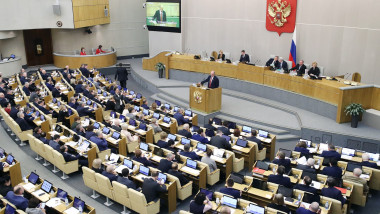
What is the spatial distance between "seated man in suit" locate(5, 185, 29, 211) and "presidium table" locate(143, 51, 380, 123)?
8.56m

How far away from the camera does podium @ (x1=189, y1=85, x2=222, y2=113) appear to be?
577 inches

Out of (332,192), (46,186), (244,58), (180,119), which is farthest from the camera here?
(244,58)

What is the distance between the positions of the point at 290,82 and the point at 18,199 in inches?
459

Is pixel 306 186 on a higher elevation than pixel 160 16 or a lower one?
lower

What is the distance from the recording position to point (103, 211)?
30.2ft

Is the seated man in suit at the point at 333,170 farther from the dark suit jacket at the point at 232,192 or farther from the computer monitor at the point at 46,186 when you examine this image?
the computer monitor at the point at 46,186

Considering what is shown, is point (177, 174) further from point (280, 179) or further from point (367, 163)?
point (367, 163)

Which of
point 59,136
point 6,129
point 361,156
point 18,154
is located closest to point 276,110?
point 361,156

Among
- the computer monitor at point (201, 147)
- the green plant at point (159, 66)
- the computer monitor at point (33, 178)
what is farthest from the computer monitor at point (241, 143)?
the green plant at point (159, 66)

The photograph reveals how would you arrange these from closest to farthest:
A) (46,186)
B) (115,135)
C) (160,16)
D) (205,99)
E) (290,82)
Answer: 1. (46,186)
2. (115,135)
3. (205,99)
4. (290,82)
5. (160,16)

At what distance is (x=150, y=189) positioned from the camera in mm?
8453

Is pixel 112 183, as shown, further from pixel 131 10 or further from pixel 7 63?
pixel 131 10

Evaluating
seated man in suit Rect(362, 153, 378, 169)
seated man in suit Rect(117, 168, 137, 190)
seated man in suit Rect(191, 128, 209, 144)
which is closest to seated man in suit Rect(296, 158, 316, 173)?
seated man in suit Rect(362, 153, 378, 169)

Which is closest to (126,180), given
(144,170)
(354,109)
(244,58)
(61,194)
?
(144,170)
